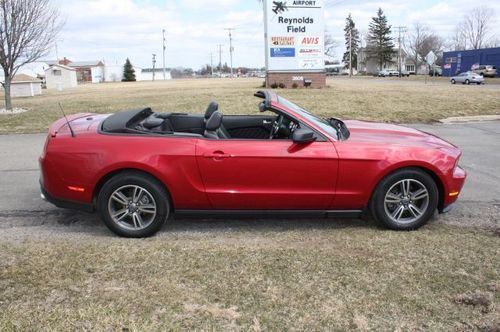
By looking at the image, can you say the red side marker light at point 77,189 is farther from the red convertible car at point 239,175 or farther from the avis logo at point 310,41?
the avis logo at point 310,41

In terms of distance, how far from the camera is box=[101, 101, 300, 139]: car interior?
4.91 m

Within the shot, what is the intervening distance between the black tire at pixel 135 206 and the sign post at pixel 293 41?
22433 millimetres

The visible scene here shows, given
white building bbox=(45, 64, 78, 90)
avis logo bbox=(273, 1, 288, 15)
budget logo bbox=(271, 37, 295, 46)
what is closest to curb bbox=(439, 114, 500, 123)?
budget logo bbox=(271, 37, 295, 46)

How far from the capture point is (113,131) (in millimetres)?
4852

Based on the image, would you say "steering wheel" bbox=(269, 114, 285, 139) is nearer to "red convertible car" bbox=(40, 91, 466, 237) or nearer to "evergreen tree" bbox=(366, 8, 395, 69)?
"red convertible car" bbox=(40, 91, 466, 237)

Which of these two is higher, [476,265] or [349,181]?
[349,181]

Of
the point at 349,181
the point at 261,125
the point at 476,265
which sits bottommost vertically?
the point at 476,265

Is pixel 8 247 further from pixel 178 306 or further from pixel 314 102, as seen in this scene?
pixel 314 102

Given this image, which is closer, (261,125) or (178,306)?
(178,306)

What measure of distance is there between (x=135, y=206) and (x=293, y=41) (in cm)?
2288

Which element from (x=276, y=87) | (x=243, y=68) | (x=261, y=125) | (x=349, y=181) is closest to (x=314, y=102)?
(x=276, y=87)

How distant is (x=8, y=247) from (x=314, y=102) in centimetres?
1482

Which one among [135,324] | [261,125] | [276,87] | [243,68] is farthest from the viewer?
[243,68]

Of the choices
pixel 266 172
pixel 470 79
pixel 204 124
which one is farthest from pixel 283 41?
pixel 470 79
